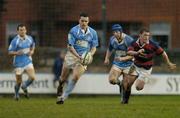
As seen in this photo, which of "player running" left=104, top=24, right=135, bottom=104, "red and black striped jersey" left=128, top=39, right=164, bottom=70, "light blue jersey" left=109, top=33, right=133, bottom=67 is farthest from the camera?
"light blue jersey" left=109, top=33, right=133, bottom=67

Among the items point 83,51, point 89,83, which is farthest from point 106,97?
point 83,51

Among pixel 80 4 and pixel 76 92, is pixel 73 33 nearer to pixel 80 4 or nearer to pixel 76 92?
pixel 76 92

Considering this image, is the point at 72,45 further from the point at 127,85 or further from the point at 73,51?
the point at 127,85

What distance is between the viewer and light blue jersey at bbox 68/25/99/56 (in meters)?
17.1

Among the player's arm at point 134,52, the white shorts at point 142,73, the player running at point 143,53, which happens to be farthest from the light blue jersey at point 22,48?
the player's arm at point 134,52

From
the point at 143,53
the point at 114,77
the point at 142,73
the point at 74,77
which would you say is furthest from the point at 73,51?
the point at 114,77

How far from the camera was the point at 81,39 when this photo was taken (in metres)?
17.2

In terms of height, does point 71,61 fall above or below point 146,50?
below

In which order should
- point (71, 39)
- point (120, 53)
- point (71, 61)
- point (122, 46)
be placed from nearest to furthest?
point (71, 39), point (71, 61), point (122, 46), point (120, 53)

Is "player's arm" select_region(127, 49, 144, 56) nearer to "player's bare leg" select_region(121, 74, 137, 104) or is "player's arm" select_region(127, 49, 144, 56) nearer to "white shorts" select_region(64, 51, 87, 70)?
"player's bare leg" select_region(121, 74, 137, 104)

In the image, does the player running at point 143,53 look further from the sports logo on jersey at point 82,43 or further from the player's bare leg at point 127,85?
the sports logo on jersey at point 82,43

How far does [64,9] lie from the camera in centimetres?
3397

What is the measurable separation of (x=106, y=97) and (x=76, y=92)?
1277mm

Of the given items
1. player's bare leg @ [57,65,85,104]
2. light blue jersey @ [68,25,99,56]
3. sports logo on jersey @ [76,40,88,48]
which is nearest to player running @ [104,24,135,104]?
light blue jersey @ [68,25,99,56]
